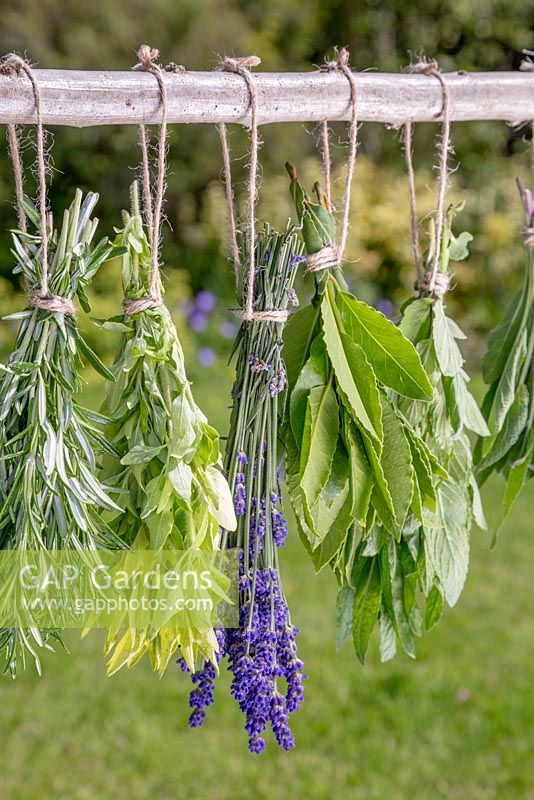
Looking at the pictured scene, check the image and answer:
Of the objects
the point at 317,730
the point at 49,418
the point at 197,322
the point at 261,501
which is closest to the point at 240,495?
the point at 261,501

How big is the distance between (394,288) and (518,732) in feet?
11.0

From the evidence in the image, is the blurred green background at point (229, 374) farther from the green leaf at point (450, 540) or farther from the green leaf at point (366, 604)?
the green leaf at point (366, 604)

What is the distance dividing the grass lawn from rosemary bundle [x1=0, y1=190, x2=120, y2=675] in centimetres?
175

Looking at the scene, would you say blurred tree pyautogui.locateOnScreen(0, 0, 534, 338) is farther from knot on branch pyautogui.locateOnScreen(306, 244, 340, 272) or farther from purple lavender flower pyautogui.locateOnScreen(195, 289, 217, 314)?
knot on branch pyautogui.locateOnScreen(306, 244, 340, 272)

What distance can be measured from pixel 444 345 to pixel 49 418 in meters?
0.52

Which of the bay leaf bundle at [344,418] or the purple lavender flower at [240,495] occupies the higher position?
the bay leaf bundle at [344,418]

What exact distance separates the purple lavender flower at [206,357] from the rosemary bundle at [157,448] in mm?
4025

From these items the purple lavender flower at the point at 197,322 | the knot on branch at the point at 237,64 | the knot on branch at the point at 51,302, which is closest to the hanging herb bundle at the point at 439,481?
the knot on branch at the point at 237,64

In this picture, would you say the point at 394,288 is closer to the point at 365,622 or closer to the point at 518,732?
the point at 518,732

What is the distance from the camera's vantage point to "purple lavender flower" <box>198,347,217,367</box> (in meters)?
5.07

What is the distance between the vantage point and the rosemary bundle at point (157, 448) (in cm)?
99

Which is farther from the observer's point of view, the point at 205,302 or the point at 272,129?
the point at 272,129

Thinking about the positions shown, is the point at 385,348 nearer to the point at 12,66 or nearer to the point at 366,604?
the point at 366,604

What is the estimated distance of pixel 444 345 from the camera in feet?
3.88
